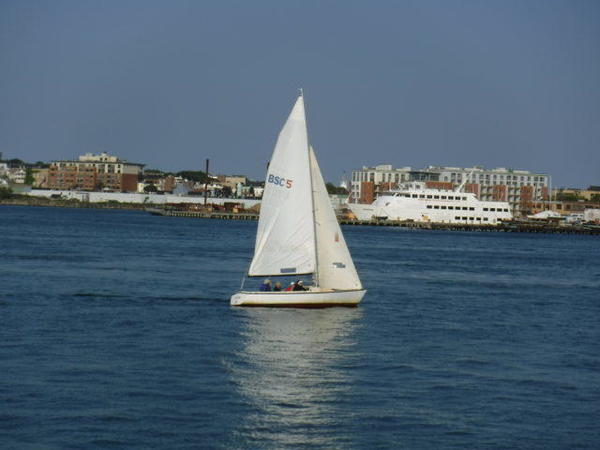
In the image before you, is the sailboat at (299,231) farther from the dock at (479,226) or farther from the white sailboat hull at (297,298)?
the dock at (479,226)

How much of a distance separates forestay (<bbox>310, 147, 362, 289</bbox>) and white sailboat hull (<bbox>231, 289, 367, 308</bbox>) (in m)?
0.70

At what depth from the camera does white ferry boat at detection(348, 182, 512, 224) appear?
567 feet

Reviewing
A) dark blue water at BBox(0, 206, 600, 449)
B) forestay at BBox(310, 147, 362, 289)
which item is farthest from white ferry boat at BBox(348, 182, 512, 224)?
forestay at BBox(310, 147, 362, 289)

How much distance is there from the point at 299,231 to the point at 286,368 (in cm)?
1124

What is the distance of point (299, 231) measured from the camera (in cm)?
3934

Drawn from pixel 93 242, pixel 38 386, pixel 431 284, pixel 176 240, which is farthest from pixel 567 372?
pixel 176 240

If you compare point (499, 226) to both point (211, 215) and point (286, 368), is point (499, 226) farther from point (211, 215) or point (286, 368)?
point (286, 368)

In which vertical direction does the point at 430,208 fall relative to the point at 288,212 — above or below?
above

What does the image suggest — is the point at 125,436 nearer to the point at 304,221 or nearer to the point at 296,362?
the point at 296,362

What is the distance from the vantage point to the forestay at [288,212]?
3884cm

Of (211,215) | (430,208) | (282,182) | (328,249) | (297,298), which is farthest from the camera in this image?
(211,215)

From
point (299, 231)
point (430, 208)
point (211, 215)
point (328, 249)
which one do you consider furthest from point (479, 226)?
point (299, 231)

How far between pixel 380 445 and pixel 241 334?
12.6 meters

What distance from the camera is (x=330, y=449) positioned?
70.1ft
